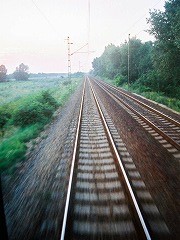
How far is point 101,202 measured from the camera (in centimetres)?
627

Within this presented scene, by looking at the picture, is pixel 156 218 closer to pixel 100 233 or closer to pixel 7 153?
pixel 100 233

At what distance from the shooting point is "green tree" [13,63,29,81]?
12500 cm

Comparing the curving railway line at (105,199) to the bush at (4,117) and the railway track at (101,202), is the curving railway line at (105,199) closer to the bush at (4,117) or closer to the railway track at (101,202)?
the railway track at (101,202)

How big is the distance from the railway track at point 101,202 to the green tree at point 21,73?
122 metres

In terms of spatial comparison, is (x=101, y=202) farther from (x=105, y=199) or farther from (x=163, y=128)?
Answer: (x=163, y=128)

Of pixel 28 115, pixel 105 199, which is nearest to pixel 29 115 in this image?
pixel 28 115

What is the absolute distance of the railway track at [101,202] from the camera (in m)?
5.11

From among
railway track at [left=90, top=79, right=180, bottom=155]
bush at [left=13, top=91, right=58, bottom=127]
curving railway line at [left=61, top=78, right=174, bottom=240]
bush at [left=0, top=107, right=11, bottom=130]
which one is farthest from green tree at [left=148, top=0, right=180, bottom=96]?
curving railway line at [left=61, top=78, right=174, bottom=240]

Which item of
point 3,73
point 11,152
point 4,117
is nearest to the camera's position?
point 11,152

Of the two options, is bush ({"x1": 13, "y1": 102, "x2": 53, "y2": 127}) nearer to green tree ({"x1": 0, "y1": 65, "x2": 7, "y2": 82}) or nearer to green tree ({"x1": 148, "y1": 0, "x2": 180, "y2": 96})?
green tree ({"x1": 148, "y1": 0, "x2": 180, "y2": 96})

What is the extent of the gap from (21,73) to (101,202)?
417 ft

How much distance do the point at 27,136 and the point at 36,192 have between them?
641 cm

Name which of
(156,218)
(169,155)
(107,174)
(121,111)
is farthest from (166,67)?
(156,218)

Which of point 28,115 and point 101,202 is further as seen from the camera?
point 28,115
